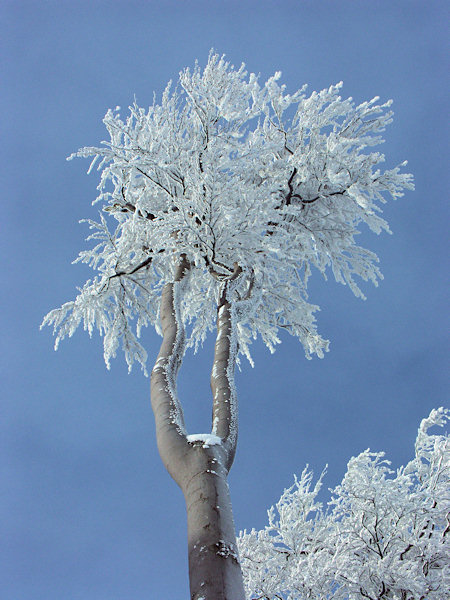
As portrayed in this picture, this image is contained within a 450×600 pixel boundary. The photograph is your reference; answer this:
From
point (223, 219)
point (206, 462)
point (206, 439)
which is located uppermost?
point (223, 219)

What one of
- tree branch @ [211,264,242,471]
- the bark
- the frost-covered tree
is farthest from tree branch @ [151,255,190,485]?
the frost-covered tree

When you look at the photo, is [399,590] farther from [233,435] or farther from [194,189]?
[194,189]

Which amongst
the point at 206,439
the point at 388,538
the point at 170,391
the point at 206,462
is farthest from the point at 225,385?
the point at 388,538

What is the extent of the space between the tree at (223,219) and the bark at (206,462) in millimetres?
24

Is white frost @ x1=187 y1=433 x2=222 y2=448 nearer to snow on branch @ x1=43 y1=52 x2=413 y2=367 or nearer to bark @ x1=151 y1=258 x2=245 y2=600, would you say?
bark @ x1=151 y1=258 x2=245 y2=600

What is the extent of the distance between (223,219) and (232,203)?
23.1 inches

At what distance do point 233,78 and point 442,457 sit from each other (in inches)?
288

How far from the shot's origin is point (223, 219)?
5.67 m

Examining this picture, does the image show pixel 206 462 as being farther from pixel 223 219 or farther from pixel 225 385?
pixel 223 219

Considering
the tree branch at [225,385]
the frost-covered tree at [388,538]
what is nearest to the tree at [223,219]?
the tree branch at [225,385]

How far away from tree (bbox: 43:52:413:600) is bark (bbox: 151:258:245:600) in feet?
0.08

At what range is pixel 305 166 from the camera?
723cm

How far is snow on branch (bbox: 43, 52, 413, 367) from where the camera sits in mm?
6062

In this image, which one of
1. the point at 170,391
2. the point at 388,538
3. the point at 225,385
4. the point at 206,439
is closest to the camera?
the point at 206,439
